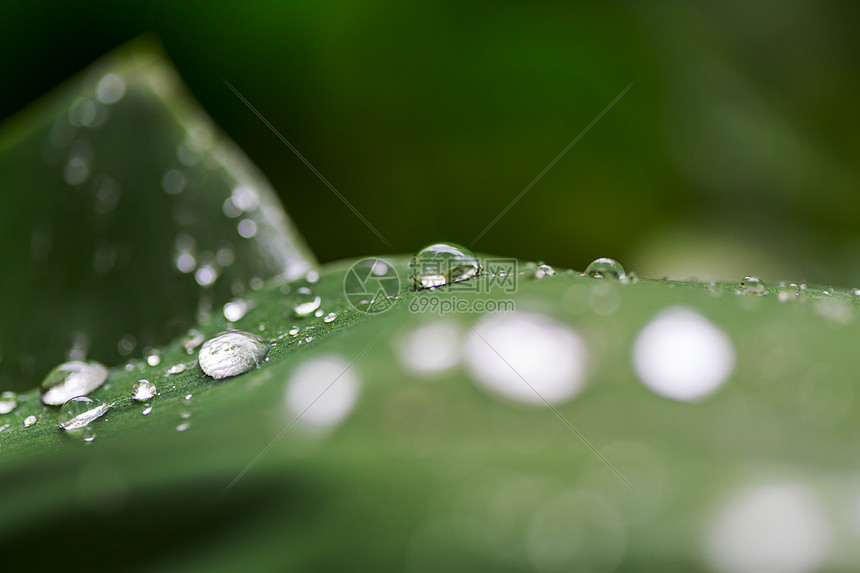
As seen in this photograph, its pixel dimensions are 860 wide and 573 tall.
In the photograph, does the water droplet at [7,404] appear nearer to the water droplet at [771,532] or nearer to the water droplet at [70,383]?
the water droplet at [70,383]

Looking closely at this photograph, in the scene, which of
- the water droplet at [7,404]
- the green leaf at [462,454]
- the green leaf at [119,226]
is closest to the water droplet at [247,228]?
the green leaf at [119,226]

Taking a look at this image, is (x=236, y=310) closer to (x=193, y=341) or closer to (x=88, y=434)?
(x=193, y=341)

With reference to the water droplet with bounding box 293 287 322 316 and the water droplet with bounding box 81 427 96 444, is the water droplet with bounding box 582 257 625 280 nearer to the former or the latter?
the water droplet with bounding box 293 287 322 316

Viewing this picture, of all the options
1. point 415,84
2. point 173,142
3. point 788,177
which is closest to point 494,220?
point 415,84

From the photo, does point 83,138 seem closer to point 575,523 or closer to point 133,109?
point 133,109

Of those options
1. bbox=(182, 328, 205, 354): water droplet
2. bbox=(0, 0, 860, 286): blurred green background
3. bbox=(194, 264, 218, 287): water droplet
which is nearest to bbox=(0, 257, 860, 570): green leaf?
bbox=(182, 328, 205, 354): water droplet

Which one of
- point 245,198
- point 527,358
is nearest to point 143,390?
point 527,358

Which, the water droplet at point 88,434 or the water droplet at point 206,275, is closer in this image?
the water droplet at point 88,434
